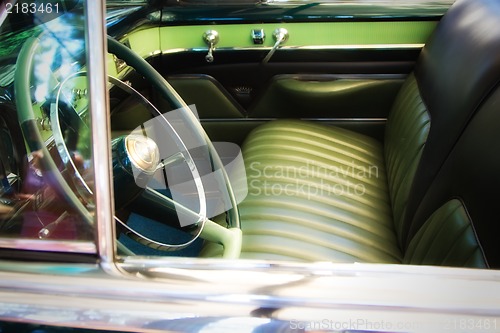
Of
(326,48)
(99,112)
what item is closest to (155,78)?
(99,112)

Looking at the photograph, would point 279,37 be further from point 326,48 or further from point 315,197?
point 315,197

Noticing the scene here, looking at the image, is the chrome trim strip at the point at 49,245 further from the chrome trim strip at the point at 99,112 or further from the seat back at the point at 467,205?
the seat back at the point at 467,205

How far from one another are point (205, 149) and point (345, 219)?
0.44 metres

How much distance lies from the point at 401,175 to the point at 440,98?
0.25 meters

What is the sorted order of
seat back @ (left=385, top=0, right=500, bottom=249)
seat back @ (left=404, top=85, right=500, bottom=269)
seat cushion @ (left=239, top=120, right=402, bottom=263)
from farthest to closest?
seat cushion @ (left=239, top=120, right=402, bottom=263) < seat back @ (left=385, top=0, right=500, bottom=249) < seat back @ (left=404, top=85, right=500, bottom=269)

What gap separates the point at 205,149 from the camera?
144cm

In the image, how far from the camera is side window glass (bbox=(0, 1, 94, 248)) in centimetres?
87

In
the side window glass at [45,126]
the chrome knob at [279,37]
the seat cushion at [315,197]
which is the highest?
the side window glass at [45,126]

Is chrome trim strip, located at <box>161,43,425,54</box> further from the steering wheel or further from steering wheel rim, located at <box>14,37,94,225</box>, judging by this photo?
steering wheel rim, located at <box>14,37,94,225</box>

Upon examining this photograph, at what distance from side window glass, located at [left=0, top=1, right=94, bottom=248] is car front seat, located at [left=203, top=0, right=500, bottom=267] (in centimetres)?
58

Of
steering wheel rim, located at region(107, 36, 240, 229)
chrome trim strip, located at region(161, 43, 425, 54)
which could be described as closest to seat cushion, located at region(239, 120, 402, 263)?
steering wheel rim, located at region(107, 36, 240, 229)

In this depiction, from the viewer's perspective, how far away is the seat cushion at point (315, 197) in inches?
55.7

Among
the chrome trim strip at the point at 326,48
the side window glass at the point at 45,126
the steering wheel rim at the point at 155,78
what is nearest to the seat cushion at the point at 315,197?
the steering wheel rim at the point at 155,78

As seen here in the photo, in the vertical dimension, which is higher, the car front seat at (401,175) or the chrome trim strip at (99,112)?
the chrome trim strip at (99,112)
